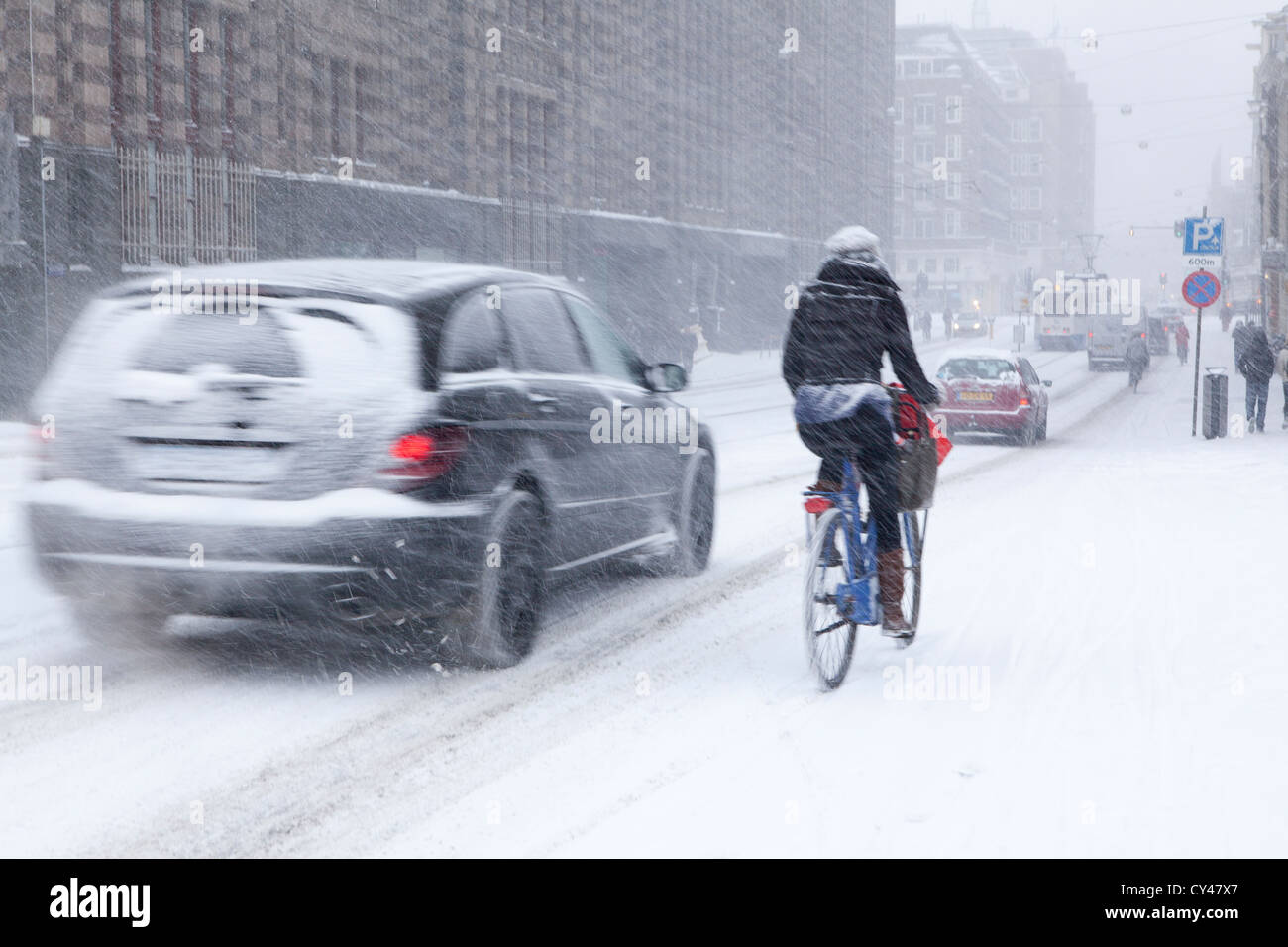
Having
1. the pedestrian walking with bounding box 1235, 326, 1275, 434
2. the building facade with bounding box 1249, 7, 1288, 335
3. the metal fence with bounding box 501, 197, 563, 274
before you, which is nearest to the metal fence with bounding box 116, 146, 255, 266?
the metal fence with bounding box 501, 197, 563, 274

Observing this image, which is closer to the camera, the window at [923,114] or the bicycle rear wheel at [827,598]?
the bicycle rear wheel at [827,598]

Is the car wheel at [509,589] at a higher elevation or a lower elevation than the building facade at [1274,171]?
lower

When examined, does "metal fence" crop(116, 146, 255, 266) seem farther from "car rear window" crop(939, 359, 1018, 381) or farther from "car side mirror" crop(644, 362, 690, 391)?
"car side mirror" crop(644, 362, 690, 391)

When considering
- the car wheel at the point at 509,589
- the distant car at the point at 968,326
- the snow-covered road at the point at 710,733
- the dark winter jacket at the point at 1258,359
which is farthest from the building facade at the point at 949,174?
the car wheel at the point at 509,589

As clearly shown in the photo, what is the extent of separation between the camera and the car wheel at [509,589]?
6273 mm

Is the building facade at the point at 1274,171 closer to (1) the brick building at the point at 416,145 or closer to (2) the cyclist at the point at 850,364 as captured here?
(1) the brick building at the point at 416,145

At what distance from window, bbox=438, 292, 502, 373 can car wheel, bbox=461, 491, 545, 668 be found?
1.95 ft

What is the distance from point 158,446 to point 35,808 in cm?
182

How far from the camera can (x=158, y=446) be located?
5961 mm

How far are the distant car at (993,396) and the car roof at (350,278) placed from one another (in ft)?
46.1

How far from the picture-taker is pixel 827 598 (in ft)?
19.9

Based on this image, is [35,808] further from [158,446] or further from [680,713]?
[680,713]

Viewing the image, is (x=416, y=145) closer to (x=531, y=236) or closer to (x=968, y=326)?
(x=531, y=236)

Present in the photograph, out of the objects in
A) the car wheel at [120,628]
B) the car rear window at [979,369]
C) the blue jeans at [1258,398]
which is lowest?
the car wheel at [120,628]
